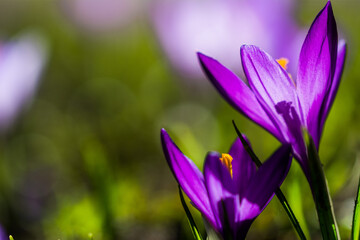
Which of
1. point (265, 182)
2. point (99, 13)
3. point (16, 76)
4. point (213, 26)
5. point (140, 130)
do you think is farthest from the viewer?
point (99, 13)

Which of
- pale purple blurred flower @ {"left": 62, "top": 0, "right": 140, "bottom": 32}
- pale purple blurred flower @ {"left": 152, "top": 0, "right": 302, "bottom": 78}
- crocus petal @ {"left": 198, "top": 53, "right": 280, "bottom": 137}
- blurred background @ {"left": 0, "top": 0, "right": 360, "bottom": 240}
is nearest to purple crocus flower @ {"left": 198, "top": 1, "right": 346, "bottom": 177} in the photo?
crocus petal @ {"left": 198, "top": 53, "right": 280, "bottom": 137}

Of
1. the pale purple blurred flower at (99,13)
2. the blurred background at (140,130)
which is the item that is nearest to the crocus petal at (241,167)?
the blurred background at (140,130)

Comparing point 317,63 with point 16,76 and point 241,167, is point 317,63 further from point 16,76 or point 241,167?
point 16,76

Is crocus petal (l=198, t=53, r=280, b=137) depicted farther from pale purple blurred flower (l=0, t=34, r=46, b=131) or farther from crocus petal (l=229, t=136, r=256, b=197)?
pale purple blurred flower (l=0, t=34, r=46, b=131)

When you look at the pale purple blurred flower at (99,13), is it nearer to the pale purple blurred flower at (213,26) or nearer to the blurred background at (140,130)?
the blurred background at (140,130)

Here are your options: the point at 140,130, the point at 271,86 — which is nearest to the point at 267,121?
the point at 271,86
